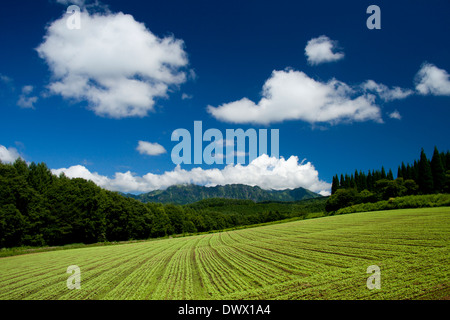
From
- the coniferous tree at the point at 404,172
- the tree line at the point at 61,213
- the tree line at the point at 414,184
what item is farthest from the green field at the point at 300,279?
the coniferous tree at the point at 404,172

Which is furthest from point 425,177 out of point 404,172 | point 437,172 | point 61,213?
point 61,213

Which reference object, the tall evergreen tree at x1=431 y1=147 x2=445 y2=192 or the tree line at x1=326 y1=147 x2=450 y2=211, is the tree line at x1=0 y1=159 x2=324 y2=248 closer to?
the tree line at x1=326 y1=147 x2=450 y2=211

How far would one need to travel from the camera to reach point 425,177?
92.2 m

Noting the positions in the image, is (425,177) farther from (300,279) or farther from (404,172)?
(300,279)

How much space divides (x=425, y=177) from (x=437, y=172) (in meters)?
4.19

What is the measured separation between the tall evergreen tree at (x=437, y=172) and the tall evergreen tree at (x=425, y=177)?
169cm

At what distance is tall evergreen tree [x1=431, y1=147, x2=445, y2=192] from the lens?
89188mm

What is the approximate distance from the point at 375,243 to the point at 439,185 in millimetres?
98097

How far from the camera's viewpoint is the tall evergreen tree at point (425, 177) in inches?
3588

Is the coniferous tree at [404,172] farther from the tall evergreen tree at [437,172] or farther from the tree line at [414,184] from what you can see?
the tall evergreen tree at [437,172]

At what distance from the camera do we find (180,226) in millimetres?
116688

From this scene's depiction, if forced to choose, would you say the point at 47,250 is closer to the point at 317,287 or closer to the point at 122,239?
the point at 122,239

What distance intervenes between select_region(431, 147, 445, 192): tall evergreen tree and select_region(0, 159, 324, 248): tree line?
107m
